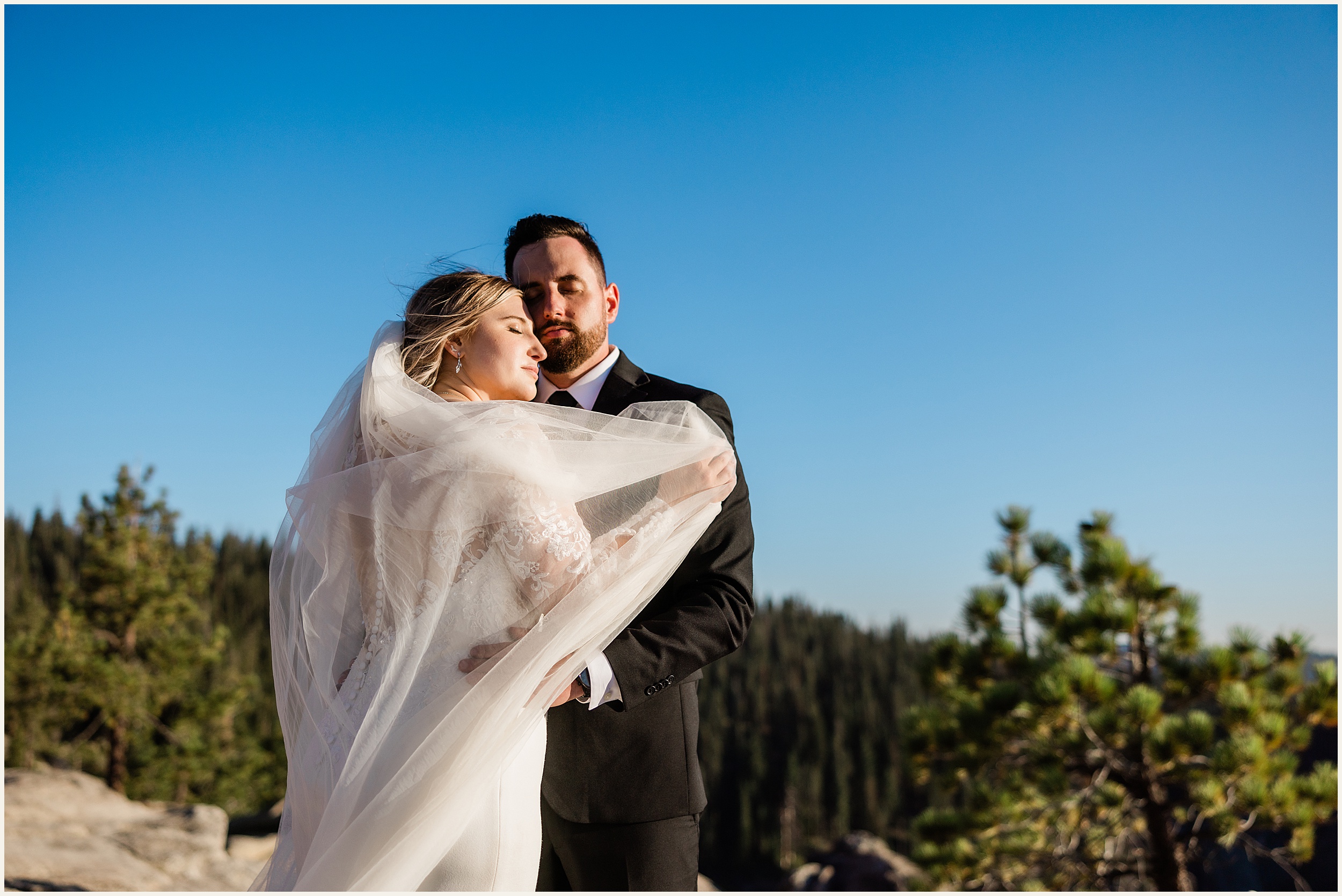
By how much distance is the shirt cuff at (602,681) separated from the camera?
213cm

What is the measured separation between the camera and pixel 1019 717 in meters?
6.83

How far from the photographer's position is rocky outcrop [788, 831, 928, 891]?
44.0 ft

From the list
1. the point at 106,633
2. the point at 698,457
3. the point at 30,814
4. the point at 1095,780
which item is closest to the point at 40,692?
the point at 106,633

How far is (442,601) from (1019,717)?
6.01 m

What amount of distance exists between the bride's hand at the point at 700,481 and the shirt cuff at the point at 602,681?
430mm

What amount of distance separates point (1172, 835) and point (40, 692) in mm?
17004

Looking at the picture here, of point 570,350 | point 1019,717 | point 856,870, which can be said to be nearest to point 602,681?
point 570,350

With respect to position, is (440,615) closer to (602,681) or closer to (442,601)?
(442,601)

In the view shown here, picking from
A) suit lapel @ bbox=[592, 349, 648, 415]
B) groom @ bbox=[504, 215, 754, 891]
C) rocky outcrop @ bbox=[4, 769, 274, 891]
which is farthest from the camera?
rocky outcrop @ bbox=[4, 769, 274, 891]

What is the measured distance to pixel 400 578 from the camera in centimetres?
206

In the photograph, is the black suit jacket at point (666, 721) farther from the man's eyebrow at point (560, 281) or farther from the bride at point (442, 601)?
the man's eyebrow at point (560, 281)

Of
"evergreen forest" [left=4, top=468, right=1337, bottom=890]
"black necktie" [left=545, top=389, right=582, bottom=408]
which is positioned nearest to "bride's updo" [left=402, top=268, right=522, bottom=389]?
"black necktie" [left=545, top=389, right=582, bottom=408]

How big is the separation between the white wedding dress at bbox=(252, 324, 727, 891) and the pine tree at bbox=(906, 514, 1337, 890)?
568cm

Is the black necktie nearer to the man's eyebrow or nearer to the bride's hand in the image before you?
the man's eyebrow
